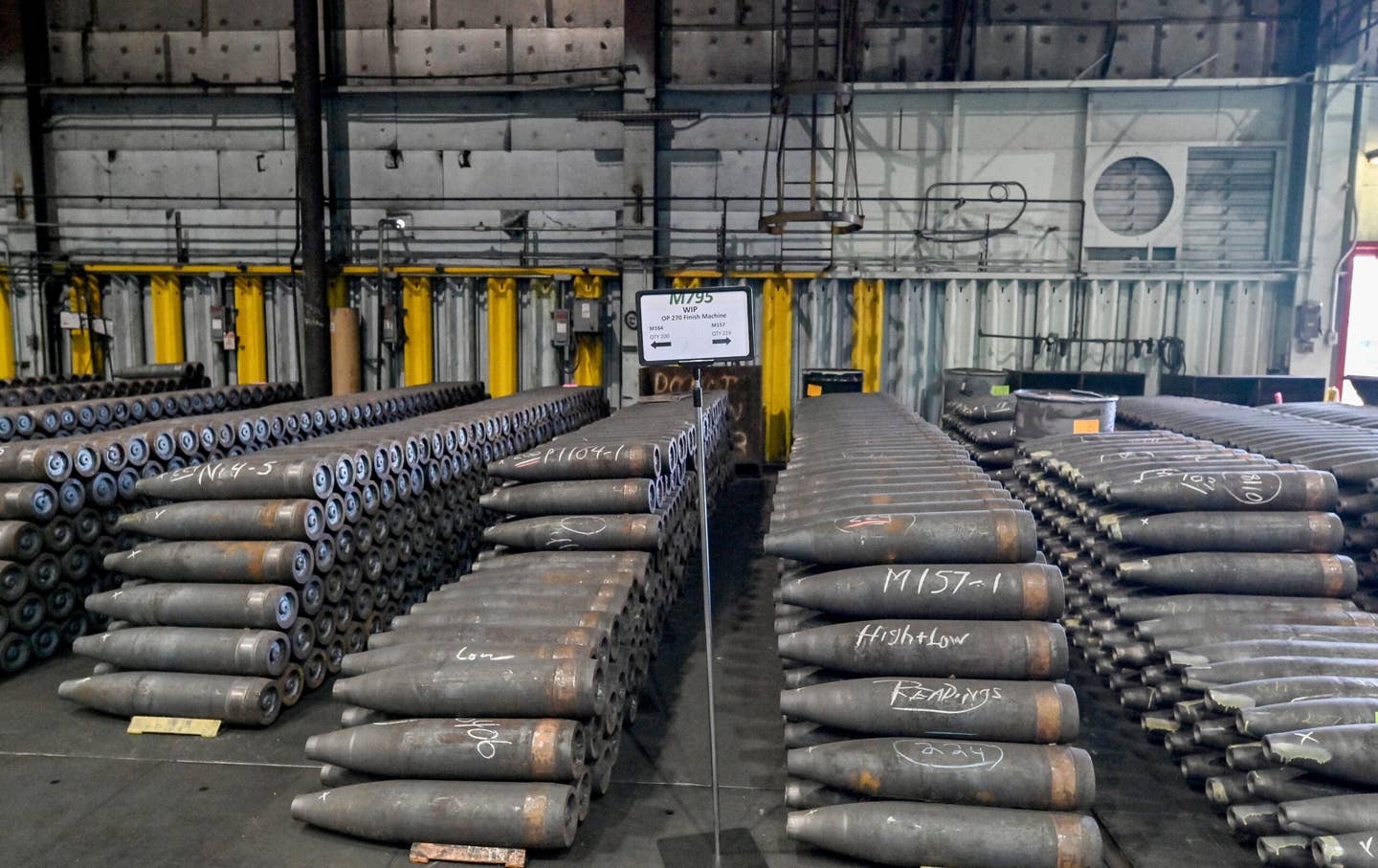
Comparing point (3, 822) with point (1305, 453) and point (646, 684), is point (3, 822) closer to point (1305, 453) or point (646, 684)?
point (646, 684)

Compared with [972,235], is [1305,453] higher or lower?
lower

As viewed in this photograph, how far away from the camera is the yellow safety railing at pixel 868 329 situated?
1275 centimetres

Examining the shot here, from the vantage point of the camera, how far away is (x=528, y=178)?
13227mm

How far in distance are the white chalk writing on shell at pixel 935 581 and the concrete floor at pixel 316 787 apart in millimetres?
1230

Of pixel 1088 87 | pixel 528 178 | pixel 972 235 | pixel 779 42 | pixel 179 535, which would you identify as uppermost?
pixel 779 42

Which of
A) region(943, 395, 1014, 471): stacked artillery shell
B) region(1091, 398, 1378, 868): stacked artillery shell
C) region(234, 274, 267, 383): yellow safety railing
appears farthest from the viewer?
region(234, 274, 267, 383): yellow safety railing

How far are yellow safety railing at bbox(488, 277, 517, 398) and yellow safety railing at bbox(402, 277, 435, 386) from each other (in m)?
0.97

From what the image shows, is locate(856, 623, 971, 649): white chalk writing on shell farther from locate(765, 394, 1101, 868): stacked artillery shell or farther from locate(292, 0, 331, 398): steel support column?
locate(292, 0, 331, 398): steel support column

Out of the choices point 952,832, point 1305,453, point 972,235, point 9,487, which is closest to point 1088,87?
point 972,235

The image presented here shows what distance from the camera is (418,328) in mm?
13141

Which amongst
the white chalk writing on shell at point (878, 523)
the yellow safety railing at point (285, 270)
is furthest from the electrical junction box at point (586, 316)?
the white chalk writing on shell at point (878, 523)

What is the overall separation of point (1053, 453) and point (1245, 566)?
185cm

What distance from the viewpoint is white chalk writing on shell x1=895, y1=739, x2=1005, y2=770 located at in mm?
3404

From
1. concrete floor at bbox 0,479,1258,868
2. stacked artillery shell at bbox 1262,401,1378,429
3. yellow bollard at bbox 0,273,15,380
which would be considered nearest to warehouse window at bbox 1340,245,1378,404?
stacked artillery shell at bbox 1262,401,1378,429
